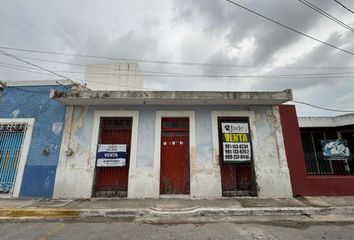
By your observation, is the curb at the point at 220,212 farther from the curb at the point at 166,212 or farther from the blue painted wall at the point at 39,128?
the blue painted wall at the point at 39,128

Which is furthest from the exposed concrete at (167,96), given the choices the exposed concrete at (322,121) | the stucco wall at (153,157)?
the exposed concrete at (322,121)

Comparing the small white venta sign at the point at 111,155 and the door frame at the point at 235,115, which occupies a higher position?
the door frame at the point at 235,115

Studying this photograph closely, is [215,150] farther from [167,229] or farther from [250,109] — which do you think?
[167,229]

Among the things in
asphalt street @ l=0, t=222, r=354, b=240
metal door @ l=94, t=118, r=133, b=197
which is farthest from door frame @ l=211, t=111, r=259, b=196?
metal door @ l=94, t=118, r=133, b=197

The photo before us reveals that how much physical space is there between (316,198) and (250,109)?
11.5 feet

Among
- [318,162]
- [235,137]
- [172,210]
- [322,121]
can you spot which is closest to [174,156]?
[172,210]

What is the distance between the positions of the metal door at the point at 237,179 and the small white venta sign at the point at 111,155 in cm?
344

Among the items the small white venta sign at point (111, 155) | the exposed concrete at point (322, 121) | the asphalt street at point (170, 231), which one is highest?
the exposed concrete at point (322, 121)

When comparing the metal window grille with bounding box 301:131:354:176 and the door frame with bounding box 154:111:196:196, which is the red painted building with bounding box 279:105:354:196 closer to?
the metal window grille with bounding box 301:131:354:176

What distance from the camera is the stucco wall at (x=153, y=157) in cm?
633

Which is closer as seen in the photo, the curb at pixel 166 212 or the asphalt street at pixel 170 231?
the asphalt street at pixel 170 231

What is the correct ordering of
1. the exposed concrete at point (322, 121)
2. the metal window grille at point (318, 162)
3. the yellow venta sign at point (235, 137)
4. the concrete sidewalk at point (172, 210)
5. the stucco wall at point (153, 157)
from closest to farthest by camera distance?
1. the concrete sidewalk at point (172, 210)
2. the stucco wall at point (153, 157)
3. the yellow venta sign at point (235, 137)
4. the metal window grille at point (318, 162)
5. the exposed concrete at point (322, 121)

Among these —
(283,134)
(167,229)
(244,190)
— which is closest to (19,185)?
(167,229)

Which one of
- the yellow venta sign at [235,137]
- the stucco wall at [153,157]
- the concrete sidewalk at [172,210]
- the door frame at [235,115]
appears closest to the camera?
the concrete sidewalk at [172,210]
